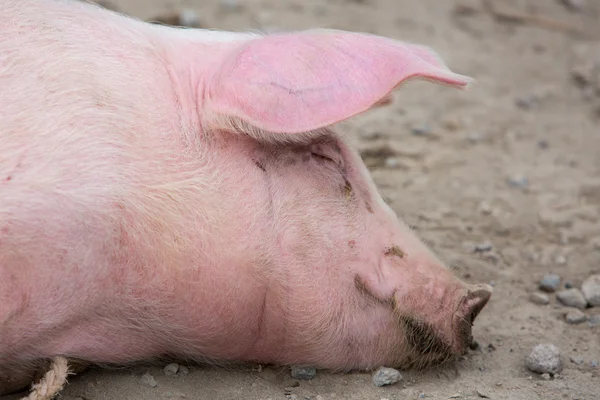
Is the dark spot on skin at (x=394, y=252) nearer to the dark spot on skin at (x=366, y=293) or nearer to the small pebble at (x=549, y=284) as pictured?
the dark spot on skin at (x=366, y=293)

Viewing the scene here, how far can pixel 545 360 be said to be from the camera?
86.7 inches

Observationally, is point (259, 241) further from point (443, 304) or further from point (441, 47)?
point (441, 47)

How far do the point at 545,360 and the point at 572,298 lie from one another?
0.44m

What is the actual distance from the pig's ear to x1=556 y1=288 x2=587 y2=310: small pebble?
93 centimetres

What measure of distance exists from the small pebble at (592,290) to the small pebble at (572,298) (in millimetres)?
17

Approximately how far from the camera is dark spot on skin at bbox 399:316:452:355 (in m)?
2.11

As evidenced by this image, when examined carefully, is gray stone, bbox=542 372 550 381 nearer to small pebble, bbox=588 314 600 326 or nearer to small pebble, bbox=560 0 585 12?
small pebble, bbox=588 314 600 326

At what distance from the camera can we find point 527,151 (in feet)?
12.2

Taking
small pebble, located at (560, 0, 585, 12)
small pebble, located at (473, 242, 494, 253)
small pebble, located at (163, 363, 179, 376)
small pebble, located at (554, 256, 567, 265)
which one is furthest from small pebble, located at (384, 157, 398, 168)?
small pebble, located at (560, 0, 585, 12)

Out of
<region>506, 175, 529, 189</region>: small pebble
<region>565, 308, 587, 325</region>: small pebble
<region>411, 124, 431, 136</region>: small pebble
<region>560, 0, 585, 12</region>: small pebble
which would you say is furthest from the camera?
<region>560, 0, 585, 12</region>: small pebble

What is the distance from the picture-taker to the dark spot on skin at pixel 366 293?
2041mm

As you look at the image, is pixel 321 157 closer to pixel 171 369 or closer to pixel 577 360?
pixel 171 369

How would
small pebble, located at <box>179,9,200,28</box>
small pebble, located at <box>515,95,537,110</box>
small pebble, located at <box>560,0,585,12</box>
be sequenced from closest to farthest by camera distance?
small pebble, located at <box>179,9,200,28</box> → small pebble, located at <box>515,95,537,110</box> → small pebble, located at <box>560,0,585,12</box>

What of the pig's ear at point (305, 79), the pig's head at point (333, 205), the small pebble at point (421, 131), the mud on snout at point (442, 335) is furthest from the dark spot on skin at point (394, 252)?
the small pebble at point (421, 131)
